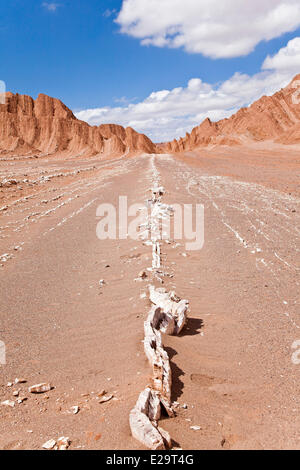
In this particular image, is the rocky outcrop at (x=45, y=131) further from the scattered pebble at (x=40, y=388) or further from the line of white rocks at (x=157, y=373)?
the scattered pebble at (x=40, y=388)

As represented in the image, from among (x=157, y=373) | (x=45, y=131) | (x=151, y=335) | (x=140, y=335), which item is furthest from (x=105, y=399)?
(x=45, y=131)

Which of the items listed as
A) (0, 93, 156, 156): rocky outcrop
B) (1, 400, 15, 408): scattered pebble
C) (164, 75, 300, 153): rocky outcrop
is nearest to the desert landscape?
(1, 400, 15, 408): scattered pebble

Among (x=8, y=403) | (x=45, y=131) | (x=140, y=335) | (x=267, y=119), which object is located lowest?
(x=8, y=403)

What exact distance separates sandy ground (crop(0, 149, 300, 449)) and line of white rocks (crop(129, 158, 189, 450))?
0.12m

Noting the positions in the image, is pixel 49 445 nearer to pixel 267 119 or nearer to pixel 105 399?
pixel 105 399

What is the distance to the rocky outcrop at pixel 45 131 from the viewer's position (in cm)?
6380

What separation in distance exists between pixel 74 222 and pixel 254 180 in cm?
1370

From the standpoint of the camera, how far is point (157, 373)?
3510mm

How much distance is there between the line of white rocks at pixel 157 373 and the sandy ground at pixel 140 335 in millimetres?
118

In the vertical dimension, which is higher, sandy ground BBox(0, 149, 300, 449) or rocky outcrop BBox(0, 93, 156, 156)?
rocky outcrop BBox(0, 93, 156, 156)

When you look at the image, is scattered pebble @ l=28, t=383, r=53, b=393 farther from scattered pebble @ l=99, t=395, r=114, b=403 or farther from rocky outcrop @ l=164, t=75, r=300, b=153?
rocky outcrop @ l=164, t=75, r=300, b=153

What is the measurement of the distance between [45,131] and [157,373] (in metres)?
74.6

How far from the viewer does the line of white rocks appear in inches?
106

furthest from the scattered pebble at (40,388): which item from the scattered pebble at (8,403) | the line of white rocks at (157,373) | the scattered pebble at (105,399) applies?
the line of white rocks at (157,373)
